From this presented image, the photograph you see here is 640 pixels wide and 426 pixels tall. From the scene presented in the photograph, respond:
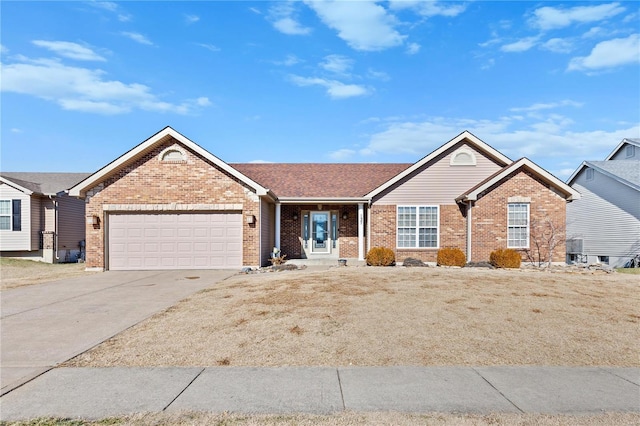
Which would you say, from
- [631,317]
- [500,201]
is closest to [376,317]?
[631,317]

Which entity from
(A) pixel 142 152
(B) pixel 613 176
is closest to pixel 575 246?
(B) pixel 613 176

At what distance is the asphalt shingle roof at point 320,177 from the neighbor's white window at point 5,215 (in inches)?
503

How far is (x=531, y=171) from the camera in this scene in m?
17.6

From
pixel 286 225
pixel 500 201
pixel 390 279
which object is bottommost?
pixel 390 279

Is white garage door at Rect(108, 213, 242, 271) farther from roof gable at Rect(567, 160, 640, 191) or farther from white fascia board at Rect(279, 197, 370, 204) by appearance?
roof gable at Rect(567, 160, 640, 191)

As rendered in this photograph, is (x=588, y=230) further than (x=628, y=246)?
Yes

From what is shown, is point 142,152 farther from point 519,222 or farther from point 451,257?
point 519,222

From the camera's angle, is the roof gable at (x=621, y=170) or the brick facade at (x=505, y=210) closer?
the brick facade at (x=505, y=210)

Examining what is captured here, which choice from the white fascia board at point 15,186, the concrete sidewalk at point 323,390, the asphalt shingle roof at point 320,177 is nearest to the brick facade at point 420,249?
the asphalt shingle roof at point 320,177

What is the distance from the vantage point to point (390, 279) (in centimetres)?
1250

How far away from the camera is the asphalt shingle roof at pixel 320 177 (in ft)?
66.1

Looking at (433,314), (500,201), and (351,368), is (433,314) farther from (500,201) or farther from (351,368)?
(500,201)

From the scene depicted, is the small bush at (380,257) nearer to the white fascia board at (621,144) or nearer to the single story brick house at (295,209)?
the single story brick house at (295,209)

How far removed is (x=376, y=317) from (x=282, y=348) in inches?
92.8
